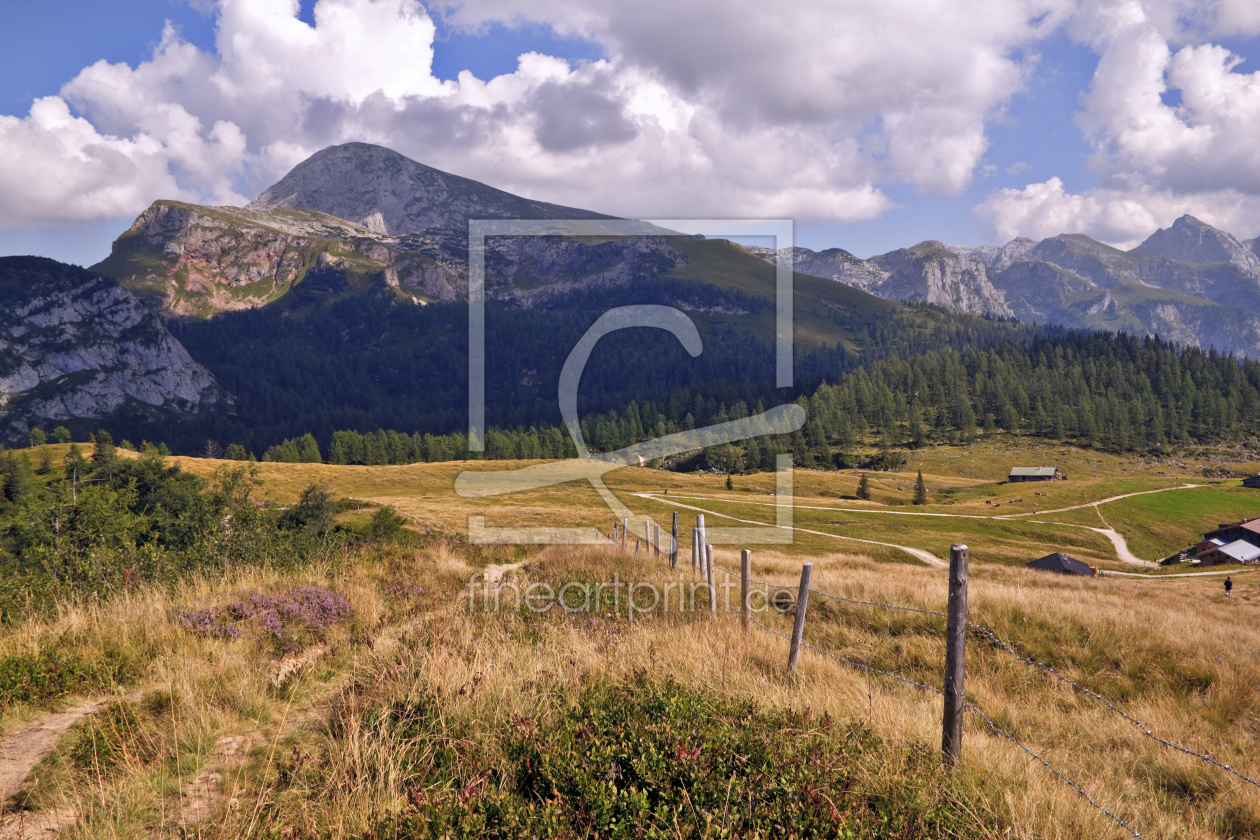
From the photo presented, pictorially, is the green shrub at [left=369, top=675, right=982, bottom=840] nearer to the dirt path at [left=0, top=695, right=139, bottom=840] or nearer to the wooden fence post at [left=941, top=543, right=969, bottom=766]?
the wooden fence post at [left=941, top=543, right=969, bottom=766]

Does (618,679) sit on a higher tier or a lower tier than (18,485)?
higher

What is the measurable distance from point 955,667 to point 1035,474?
167342mm

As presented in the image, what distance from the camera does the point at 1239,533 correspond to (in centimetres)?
8431

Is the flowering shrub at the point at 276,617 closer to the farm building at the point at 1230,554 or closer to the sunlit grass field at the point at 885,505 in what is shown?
the sunlit grass field at the point at 885,505

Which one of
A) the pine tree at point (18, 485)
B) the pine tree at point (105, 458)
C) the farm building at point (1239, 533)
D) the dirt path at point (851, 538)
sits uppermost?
the pine tree at point (105, 458)

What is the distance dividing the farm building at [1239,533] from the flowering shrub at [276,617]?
11206cm

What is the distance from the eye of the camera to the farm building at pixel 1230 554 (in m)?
77.1

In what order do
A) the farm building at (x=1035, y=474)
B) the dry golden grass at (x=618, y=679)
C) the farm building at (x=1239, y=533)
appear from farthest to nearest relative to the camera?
the farm building at (x=1035, y=474)
the farm building at (x=1239, y=533)
the dry golden grass at (x=618, y=679)

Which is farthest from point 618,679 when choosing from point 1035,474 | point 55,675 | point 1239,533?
point 1035,474

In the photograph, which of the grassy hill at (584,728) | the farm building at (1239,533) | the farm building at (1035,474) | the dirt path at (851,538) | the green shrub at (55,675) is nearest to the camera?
the grassy hill at (584,728)

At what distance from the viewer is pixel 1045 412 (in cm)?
19850

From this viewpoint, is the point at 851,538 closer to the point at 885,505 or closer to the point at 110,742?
the point at 885,505

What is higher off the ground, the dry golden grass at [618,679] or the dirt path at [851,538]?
the dry golden grass at [618,679]

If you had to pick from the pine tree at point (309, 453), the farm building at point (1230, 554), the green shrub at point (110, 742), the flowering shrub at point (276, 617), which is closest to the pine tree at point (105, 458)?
the pine tree at point (309, 453)
